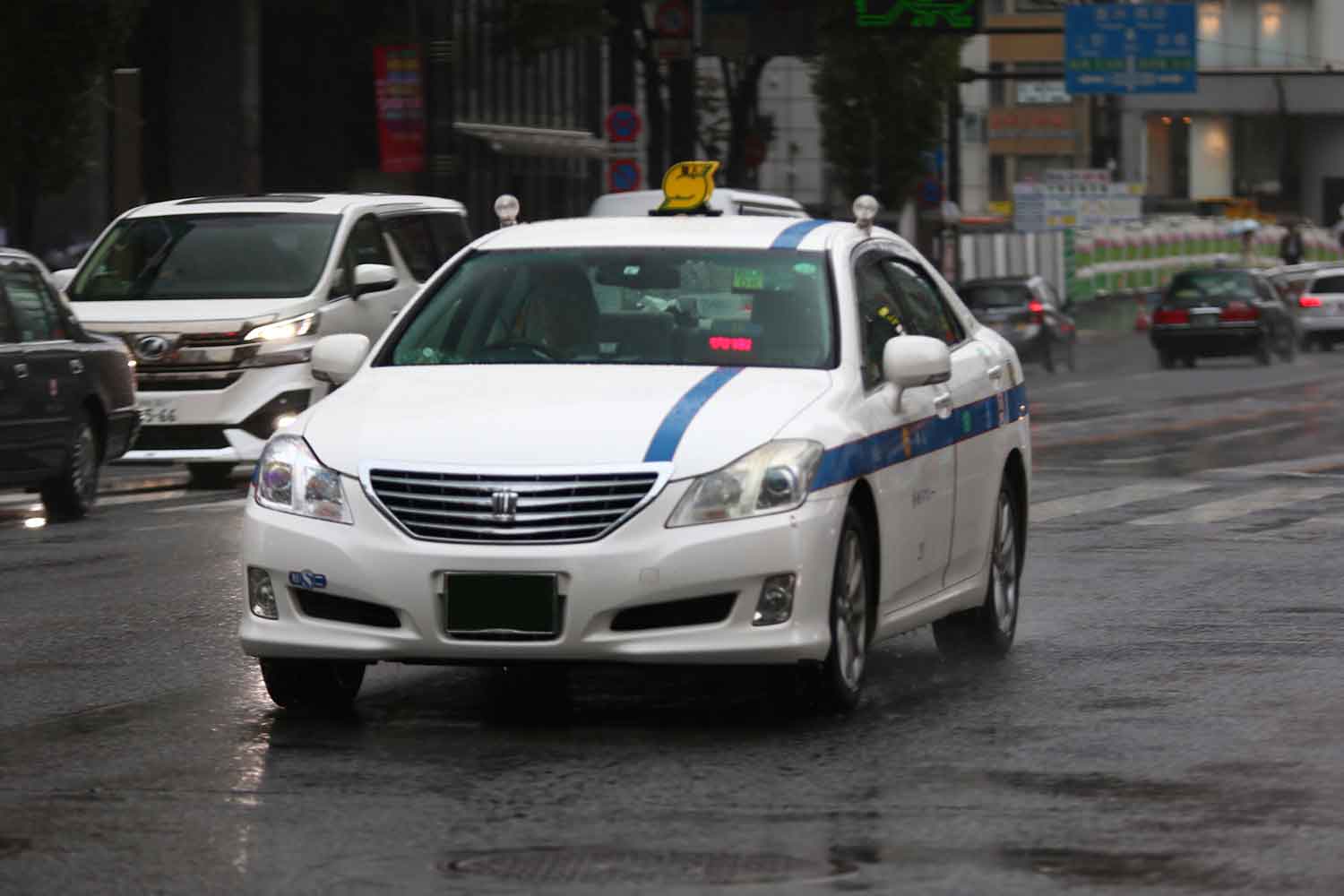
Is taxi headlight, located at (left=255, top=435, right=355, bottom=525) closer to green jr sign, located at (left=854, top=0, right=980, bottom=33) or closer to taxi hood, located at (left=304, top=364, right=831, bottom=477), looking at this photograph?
taxi hood, located at (left=304, top=364, right=831, bottom=477)

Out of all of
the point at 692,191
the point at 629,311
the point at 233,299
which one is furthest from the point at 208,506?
the point at 629,311

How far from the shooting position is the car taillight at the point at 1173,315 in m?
45.5

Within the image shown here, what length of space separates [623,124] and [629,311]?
26.1 meters

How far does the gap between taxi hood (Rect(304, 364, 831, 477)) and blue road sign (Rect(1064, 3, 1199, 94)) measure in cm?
5042

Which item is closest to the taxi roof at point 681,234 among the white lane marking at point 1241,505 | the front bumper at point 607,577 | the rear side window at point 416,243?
the front bumper at point 607,577

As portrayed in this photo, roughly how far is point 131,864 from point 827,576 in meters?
2.55

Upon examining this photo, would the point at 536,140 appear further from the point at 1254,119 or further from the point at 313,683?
the point at 1254,119

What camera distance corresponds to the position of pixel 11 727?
8680 mm

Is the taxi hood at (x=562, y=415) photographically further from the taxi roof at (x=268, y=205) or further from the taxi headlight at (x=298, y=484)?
the taxi roof at (x=268, y=205)

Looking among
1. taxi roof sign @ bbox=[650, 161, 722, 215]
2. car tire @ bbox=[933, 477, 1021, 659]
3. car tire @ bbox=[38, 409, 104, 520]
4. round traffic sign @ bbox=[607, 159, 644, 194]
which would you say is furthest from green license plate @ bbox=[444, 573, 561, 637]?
round traffic sign @ bbox=[607, 159, 644, 194]

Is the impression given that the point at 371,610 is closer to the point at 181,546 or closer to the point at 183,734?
the point at 183,734

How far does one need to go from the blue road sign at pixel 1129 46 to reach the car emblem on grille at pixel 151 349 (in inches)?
1631

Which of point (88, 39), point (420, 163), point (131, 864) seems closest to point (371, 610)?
point (131, 864)

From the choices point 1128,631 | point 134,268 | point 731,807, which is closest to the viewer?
point 731,807
